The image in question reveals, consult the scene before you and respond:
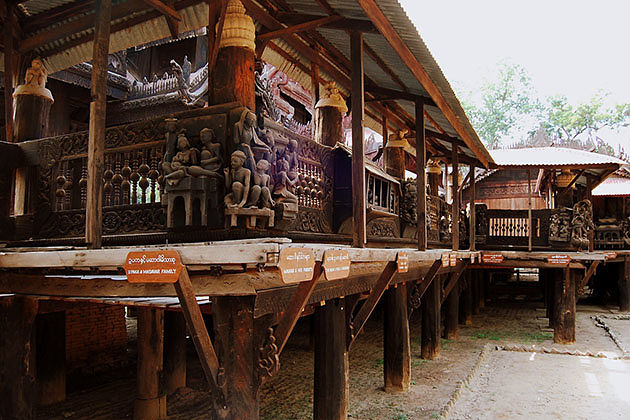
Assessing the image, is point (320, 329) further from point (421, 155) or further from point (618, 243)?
point (618, 243)

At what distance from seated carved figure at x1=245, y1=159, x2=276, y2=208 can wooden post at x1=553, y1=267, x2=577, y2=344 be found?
12361 mm

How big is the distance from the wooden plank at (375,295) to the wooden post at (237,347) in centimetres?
260

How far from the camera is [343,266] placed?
4.32m

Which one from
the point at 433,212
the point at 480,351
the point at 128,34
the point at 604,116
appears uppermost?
the point at 604,116

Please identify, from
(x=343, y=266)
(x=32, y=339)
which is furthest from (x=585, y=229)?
(x=32, y=339)

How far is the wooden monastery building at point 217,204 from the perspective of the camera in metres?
4.08

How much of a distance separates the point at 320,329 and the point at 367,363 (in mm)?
5542

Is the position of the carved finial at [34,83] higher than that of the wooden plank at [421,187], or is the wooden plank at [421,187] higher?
the carved finial at [34,83]

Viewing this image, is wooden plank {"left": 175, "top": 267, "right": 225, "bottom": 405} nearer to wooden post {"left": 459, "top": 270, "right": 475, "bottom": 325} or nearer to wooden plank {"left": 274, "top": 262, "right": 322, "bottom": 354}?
wooden plank {"left": 274, "top": 262, "right": 322, "bottom": 354}

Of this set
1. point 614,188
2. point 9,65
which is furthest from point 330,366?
point 614,188

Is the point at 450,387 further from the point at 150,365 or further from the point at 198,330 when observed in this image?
the point at 198,330

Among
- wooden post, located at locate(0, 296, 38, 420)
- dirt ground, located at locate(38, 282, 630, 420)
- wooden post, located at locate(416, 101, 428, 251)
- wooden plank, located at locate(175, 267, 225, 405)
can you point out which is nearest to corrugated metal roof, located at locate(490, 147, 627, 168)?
dirt ground, located at locate(38, 282, 630, 420)

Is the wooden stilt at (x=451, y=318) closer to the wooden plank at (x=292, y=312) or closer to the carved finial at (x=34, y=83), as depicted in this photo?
the wooden plank at (x=292, y=312)

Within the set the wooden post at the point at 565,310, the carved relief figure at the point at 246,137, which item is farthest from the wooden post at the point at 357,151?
the wooden post at the point at 565,310
